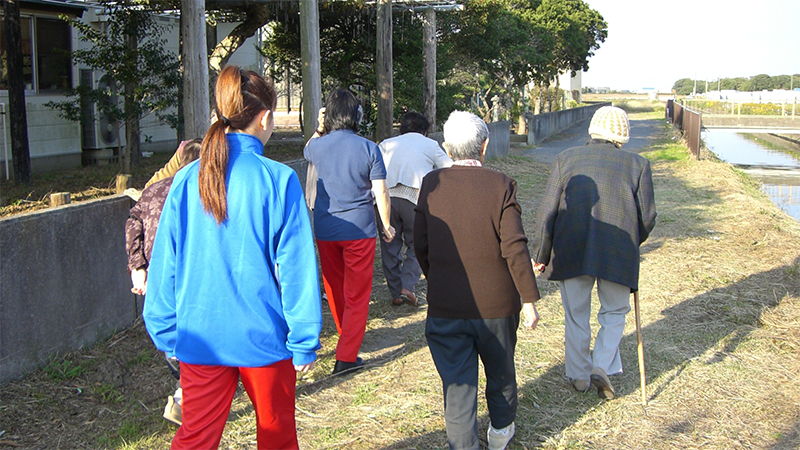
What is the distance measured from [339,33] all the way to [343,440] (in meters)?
14.0

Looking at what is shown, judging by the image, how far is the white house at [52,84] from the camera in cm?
1294

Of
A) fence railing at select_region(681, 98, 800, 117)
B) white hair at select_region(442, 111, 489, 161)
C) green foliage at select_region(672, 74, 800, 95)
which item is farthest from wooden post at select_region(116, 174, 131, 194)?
green foliage at select_region(672, 74, 800, 95)

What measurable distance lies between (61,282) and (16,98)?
8335mm

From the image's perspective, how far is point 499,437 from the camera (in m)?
3.57

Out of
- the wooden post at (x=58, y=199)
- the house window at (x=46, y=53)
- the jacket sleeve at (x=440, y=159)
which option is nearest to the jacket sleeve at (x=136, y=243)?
the wooden post at (x=58, y=199)

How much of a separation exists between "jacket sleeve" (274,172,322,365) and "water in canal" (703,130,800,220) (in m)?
14.8

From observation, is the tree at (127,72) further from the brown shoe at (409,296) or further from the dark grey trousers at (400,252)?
the brown shoe at (409,296)

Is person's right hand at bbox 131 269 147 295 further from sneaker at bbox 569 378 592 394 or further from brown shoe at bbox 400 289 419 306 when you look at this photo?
brown shoe at bbox 400 289 419 306

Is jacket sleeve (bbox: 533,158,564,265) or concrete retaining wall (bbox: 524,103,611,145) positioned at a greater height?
concrete retaining wall (bbox: 524,103,611,145)

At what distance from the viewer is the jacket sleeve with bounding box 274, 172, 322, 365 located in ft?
7.71

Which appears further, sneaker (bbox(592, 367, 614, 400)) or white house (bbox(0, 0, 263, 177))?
white house (bbox(0, 0, 263, 177))

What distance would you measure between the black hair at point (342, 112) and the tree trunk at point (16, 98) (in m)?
8.57

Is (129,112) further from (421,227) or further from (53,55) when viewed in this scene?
(421,227)

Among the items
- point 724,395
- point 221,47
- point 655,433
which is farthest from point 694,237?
point 221,47
